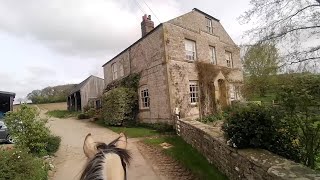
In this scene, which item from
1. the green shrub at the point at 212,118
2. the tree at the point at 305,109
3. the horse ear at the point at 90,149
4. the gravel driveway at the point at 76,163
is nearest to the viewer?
the horse ear at the point at 90,149

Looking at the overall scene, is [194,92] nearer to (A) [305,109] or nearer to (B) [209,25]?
(B) [209,25]

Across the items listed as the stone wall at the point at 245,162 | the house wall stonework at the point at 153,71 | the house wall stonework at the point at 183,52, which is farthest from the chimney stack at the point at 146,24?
the stone wall at the point at 245,162

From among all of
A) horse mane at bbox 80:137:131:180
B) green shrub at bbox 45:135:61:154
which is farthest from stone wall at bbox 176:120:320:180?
green shrub at bbox 45:135:61:154

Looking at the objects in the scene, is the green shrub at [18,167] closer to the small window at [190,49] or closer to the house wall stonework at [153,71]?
the house wall stonework at [153,71]

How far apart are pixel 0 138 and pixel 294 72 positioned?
49.3 feet

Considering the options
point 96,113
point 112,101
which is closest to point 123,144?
point 112,101

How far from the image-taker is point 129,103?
1967 centimetres

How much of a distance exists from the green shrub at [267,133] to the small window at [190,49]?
1270 centimetres

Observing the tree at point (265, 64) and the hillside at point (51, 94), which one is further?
the hillside at point (51, 94)

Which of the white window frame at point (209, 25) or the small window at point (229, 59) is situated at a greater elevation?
the white window frame at point (209, 25)

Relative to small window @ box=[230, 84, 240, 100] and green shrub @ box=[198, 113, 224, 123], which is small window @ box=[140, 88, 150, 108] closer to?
green shrub @ box=[198, 113, 224, 123]

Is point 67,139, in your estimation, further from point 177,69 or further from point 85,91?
point 85,91

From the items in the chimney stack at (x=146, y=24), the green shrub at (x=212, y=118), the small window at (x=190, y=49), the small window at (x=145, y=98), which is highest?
the chimney stack at (x=146, y=24)

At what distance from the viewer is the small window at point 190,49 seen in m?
18.3
